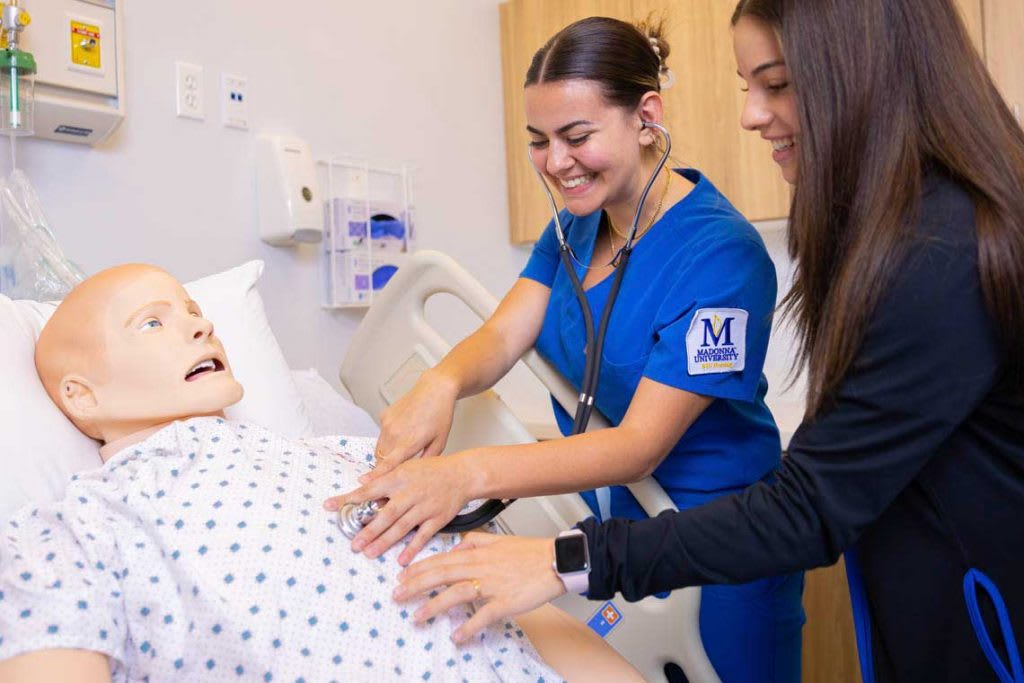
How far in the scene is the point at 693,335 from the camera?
3.92ft

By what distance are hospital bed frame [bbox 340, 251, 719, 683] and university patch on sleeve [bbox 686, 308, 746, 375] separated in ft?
0.77

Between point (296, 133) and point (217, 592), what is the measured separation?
1.51 metres

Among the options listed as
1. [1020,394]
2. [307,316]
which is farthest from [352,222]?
[1020,394]

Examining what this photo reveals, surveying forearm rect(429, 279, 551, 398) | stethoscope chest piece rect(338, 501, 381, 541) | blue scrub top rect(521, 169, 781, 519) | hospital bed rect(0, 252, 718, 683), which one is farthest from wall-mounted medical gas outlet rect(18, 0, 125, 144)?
stethoscope chest piece rect(338, 501, 381, 541)

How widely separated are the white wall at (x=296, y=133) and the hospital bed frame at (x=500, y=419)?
0.50 meters

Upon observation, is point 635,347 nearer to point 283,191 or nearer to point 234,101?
point 283,191

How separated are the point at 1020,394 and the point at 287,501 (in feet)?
2.66

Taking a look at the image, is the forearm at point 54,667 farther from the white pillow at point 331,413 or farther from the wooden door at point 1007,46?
the wooden door at point 1007,46

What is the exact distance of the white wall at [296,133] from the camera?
1844 mm

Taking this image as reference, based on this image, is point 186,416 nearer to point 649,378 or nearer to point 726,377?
point 649,378

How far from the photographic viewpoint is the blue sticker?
136 cm

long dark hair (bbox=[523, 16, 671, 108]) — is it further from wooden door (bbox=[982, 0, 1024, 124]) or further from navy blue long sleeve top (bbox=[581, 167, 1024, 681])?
wooden door (bbox=[982, 0, 1024, 124])

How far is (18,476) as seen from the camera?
1128mm

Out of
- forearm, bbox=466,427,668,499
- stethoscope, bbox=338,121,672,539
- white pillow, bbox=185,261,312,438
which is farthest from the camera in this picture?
white pillow, bbox=185,261,312,438
